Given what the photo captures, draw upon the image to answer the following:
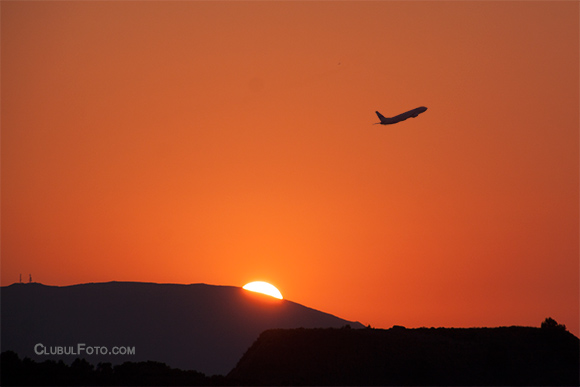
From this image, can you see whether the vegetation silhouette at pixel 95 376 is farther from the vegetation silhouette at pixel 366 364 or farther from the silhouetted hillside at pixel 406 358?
the silhouetted hillside at pixel 406 358

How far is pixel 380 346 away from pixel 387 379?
509 cm

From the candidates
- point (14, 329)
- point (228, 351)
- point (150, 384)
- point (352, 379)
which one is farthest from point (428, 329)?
point (14, 329)

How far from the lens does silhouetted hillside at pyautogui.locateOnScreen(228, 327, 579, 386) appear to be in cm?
8475

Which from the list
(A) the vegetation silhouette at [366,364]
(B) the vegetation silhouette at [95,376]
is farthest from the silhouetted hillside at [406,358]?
(B) the vegetation silhouette at [95,376]

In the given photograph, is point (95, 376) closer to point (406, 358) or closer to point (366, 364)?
point (366, 364)

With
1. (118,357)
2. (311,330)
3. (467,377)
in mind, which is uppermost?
(118,357)

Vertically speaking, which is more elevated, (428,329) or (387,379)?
(428,329)

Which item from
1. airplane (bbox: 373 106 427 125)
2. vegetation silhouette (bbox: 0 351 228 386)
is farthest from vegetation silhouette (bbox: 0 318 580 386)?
airplane (bbox: 373 106 427 125)

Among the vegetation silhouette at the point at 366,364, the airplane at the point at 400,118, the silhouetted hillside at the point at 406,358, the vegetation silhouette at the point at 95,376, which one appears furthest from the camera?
the airplane at the point at 400,118

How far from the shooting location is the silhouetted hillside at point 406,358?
278 feet

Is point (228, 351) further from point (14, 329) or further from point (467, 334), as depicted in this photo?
point (467, 334)

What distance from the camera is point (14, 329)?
200 metres

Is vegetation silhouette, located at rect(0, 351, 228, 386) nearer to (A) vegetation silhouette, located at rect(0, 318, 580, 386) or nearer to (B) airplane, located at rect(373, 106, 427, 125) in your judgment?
(A) vegetation silhouette, located at rect(0, 318, 580, 386)

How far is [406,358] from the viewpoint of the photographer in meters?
87.1
